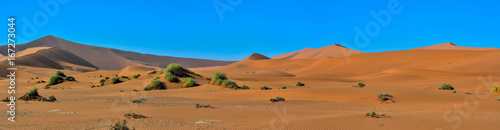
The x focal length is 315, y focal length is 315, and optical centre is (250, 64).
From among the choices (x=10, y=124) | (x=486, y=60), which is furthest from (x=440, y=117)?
(x=486, y=60)

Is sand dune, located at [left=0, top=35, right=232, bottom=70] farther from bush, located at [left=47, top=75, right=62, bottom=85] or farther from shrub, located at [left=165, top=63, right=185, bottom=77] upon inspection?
shrub, located at [left=165, top=63, right=185, bottom=77]

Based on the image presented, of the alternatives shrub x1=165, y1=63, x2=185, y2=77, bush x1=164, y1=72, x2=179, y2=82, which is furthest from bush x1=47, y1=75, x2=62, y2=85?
bush x1=164, y1=72, x2=179, y2=82

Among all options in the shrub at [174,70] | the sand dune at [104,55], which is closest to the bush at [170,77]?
the shrub at [174,70]

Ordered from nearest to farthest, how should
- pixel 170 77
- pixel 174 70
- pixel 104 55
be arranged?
pixel 170 77 → pixel 174 70 → pixel 104 55

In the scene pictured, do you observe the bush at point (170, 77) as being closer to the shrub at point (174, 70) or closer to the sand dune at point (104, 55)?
the shrub at point (174, 70)

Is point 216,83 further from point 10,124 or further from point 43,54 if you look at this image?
point 43,54

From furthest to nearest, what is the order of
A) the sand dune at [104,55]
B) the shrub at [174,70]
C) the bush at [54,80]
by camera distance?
the sand dune at [104,55]
the bush at [54,80]
the shrub at [174,70]

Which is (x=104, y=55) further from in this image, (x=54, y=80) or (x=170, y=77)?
(x=170, y=77)

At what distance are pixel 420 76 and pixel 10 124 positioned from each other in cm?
3913

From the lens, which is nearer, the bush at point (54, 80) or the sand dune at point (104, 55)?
the bush at point (54, 80)

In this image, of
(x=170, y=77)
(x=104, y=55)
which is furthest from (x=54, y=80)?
(x=104, y=55)

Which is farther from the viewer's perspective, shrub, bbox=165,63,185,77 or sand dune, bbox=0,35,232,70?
sand dune, bbox=0,35,232,70

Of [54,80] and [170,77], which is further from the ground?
[170,77]

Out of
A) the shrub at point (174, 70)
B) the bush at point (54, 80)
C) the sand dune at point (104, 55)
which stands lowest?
the bush at point (54, 80)
